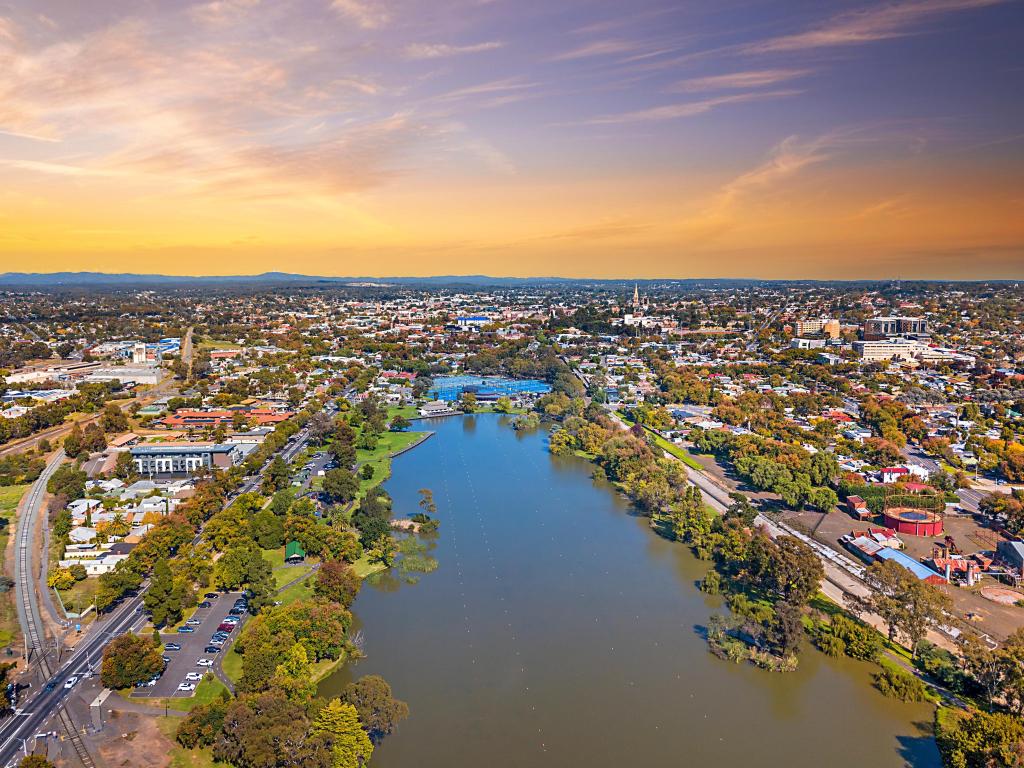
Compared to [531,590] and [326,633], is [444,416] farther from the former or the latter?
[326,633]

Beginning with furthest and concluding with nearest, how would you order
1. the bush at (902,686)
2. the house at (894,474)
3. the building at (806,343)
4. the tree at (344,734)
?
the building at (806,343) → the house at (894,474) → the bush at (902,686) → the tree at (344,734)

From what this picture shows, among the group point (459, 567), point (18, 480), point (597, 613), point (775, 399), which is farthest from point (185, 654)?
point (775, 399)

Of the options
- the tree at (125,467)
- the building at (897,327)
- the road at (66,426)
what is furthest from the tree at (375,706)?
the building at (897,327)

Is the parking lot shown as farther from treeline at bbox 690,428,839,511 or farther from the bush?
treeline at bbox 690,428,839,511

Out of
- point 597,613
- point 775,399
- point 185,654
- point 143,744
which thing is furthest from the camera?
point 775,399

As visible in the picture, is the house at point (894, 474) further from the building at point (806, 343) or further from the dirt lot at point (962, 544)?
the building at point (806, 343)

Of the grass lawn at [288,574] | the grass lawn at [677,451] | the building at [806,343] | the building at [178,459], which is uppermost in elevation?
the building at [806,343]
